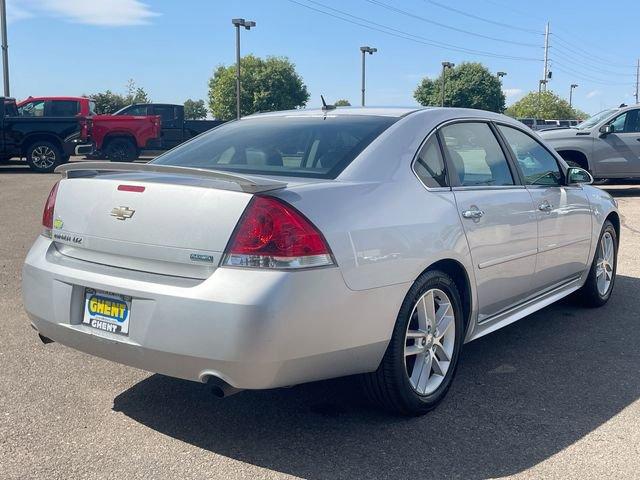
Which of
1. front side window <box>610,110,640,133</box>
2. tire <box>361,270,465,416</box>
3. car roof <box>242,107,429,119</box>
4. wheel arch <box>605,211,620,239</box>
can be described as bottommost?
tire <box>361,270,465,416</box>

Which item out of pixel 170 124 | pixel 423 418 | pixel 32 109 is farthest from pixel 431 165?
pixel 170 124

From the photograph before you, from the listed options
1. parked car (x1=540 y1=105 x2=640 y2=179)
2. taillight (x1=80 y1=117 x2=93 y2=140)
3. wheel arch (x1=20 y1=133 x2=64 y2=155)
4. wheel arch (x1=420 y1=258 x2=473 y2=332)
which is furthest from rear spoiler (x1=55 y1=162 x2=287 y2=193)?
taillight (x1=80 y1=117 x2=93 y2=140)

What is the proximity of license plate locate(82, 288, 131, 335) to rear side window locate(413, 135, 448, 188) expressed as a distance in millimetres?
1618

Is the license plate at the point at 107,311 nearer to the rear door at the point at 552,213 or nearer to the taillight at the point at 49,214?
the taillight at the point at 49,214

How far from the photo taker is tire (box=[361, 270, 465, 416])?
3.31m

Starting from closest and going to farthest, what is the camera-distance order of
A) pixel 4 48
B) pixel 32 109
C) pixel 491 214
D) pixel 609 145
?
pixel 491 214
pixel 609 145
pixel 32 109
pixel 4 48

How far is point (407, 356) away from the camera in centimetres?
356

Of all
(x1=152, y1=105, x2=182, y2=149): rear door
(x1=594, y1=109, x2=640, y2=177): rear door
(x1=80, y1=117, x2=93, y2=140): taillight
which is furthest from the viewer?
(x1=152, y1=105, x2=182, y2=149): rear door

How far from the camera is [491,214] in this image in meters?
4.02

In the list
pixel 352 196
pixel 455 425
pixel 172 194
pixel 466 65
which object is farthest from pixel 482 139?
pixel 466 65

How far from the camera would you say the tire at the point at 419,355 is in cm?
331

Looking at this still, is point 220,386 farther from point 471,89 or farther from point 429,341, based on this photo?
point 471,89

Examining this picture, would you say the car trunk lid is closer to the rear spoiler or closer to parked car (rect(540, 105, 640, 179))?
the rear spoiler

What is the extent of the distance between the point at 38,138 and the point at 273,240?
16.7m
